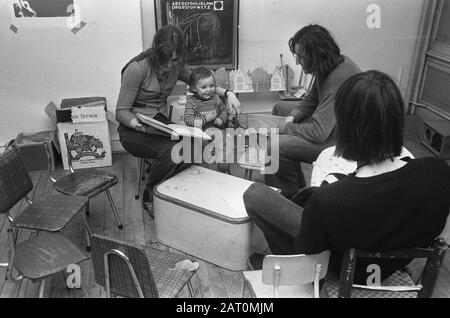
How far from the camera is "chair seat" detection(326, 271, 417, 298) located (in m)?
1.58

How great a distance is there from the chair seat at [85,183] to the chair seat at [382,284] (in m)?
1.43

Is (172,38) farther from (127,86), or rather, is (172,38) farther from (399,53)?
(399,53)

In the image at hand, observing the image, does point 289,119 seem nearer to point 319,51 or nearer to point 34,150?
point 319,51

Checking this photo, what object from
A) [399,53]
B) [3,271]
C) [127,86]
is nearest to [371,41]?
[399,53]

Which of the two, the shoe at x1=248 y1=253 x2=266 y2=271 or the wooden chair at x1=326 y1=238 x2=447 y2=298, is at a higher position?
the wooden chair at x1=326 y1=238 x2=447 y2=298

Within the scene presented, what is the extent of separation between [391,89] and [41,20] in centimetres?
274

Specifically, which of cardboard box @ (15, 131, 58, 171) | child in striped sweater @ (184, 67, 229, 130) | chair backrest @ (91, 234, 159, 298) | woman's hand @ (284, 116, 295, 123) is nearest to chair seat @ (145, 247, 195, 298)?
chair backrest @ (91, 234, 159, 298)

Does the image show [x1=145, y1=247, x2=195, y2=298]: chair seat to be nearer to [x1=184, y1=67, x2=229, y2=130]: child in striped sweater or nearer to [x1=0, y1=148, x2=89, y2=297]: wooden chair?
[x1=0, y1=148, x2=89, y2=297]: wooden chair

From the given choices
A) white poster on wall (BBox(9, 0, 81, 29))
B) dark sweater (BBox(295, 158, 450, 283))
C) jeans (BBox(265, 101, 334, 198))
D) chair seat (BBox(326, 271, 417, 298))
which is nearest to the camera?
dark sweater (BBox(295, 158, 450, 283))

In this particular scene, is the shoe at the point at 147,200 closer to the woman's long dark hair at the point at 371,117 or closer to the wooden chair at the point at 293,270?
the wooden chair at the point at 293,270

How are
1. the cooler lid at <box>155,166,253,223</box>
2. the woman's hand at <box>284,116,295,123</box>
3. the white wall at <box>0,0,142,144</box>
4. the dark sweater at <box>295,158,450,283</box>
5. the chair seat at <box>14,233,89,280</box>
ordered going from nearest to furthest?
1. the dark sweater at <box>295,158,450,283</box>
2. the chair seat at <box>14,233,89,280</box>
3. the cooler lid at <box>155,166,253,223</box>
4. the woman's hand at <box>284,116,295,123</box>
5. the white wall at <box>0,0,142,144</box>

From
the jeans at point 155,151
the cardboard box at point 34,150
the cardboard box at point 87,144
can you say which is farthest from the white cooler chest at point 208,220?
the cardboard box at point 34,150

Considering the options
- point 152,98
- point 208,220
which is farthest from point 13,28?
point 208,220

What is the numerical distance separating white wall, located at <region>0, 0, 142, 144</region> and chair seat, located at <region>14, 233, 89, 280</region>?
1.76m
